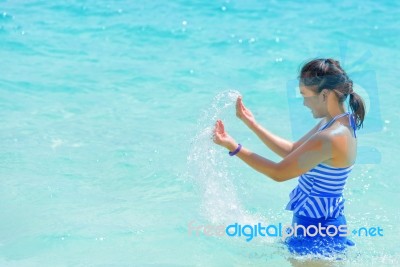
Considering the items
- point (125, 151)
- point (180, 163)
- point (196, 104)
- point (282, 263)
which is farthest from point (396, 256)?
point (196, 104)

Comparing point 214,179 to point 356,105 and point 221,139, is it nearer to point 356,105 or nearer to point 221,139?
point 221,139

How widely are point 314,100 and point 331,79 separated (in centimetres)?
15

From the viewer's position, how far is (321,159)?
3555 mm

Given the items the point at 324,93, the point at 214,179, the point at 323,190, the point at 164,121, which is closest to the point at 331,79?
the point at 324,93

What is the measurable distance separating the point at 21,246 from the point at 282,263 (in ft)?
6.04

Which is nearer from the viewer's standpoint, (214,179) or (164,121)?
(214,179)

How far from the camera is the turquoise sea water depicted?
4.80 metres

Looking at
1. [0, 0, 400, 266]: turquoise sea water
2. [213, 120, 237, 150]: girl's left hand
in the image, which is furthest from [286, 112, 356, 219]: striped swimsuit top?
[213, 120, 237, 150]: girl's left hand

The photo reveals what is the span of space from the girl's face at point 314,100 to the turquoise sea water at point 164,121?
606 mm

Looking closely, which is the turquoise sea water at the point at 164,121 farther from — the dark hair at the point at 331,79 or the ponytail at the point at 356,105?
the ponytail at the point at 356,105

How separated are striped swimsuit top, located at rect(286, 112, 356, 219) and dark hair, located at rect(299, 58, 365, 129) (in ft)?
0.25

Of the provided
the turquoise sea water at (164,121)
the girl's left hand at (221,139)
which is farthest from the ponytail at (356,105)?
the turquoise sea water at (164,121)

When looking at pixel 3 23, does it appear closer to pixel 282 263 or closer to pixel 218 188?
pixel 218 188

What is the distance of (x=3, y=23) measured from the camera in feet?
37.4
